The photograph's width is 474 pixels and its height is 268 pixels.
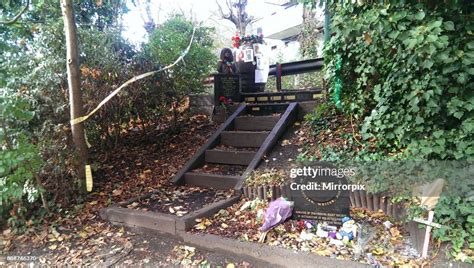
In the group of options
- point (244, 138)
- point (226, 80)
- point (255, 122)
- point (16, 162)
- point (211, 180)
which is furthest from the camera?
point (226, 80)

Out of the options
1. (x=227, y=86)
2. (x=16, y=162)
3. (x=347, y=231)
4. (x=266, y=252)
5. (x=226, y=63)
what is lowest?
(x=266, y=252)

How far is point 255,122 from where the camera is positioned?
18.1ft

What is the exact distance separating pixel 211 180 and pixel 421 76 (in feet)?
8.99

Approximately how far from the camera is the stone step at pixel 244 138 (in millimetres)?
5031

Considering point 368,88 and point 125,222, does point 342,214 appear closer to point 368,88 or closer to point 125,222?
point 368,88

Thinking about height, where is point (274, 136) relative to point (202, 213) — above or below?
above

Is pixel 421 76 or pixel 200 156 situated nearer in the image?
pixel 421 76

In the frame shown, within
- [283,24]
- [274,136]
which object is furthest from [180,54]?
[283,24]

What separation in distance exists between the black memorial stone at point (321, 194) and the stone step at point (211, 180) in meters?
1.13

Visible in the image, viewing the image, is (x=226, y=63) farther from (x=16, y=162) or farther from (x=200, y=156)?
(x=16, y=162)

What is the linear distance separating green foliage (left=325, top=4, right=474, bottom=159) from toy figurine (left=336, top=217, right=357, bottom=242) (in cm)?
88

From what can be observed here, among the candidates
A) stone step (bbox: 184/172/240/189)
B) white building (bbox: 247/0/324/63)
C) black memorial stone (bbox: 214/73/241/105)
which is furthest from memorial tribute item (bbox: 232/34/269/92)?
white building (bbox: 247/0/324/63)

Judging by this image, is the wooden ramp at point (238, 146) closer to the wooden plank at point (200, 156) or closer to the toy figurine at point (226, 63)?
the wooden plank at point (200, 156)

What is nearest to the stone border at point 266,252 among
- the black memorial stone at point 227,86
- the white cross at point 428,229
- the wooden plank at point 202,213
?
the wooden plank at point 202,213
